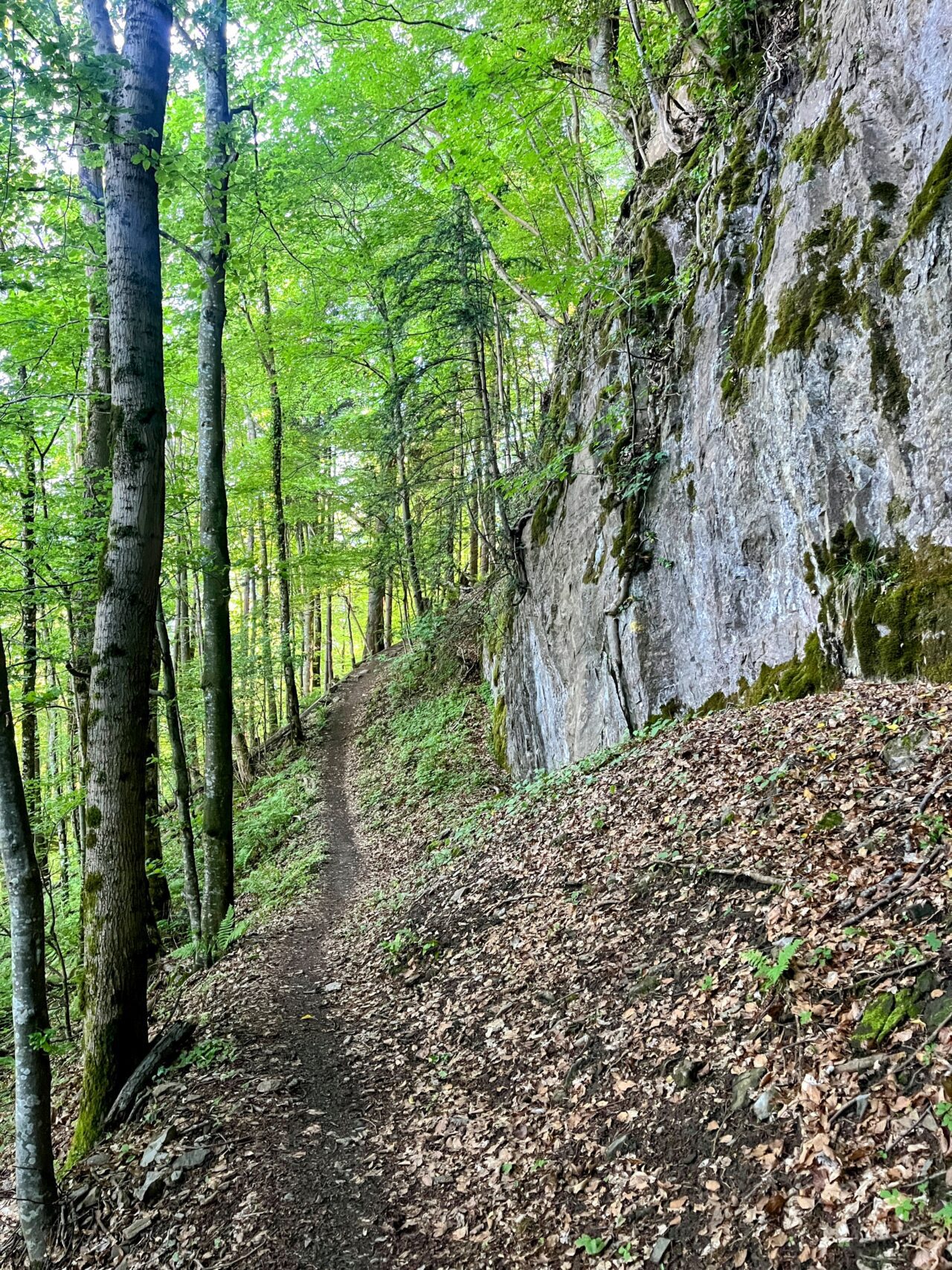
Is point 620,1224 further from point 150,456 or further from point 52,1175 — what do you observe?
point 150,456

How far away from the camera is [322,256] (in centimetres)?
1290

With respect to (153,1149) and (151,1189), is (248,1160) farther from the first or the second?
(153,1149)

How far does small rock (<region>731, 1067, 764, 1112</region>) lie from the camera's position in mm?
3311

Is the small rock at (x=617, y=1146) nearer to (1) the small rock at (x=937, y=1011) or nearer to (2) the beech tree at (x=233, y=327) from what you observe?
(1) the small rock at (x=937, y=1011)

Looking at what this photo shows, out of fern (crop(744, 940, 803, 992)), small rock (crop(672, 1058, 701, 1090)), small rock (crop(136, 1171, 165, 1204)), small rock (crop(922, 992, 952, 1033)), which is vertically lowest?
small rock (crop(136, 1171, 165, 1204))

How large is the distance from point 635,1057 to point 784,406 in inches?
220

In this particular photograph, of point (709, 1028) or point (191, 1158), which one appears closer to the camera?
point (709, 1028)

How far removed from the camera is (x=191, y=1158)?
4.66 meters

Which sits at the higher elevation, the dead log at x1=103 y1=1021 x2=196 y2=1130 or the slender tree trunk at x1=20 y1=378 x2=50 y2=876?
the slender tree trunk at x1=20 y1=378 x2=50 y2=876

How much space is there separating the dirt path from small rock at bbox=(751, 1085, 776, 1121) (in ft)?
7.31

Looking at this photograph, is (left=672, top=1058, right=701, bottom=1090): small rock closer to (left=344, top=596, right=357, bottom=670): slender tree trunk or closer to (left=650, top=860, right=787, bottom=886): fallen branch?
(left=650, top=860, right=787, bottom=886): fallen branch

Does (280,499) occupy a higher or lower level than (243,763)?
higher

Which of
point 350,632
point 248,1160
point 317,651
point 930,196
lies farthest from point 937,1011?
point 350,632

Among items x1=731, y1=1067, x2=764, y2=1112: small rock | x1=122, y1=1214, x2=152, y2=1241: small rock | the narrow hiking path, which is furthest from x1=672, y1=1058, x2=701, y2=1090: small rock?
x1=122, y1=1214, x2=152, y2=1241: small rock
